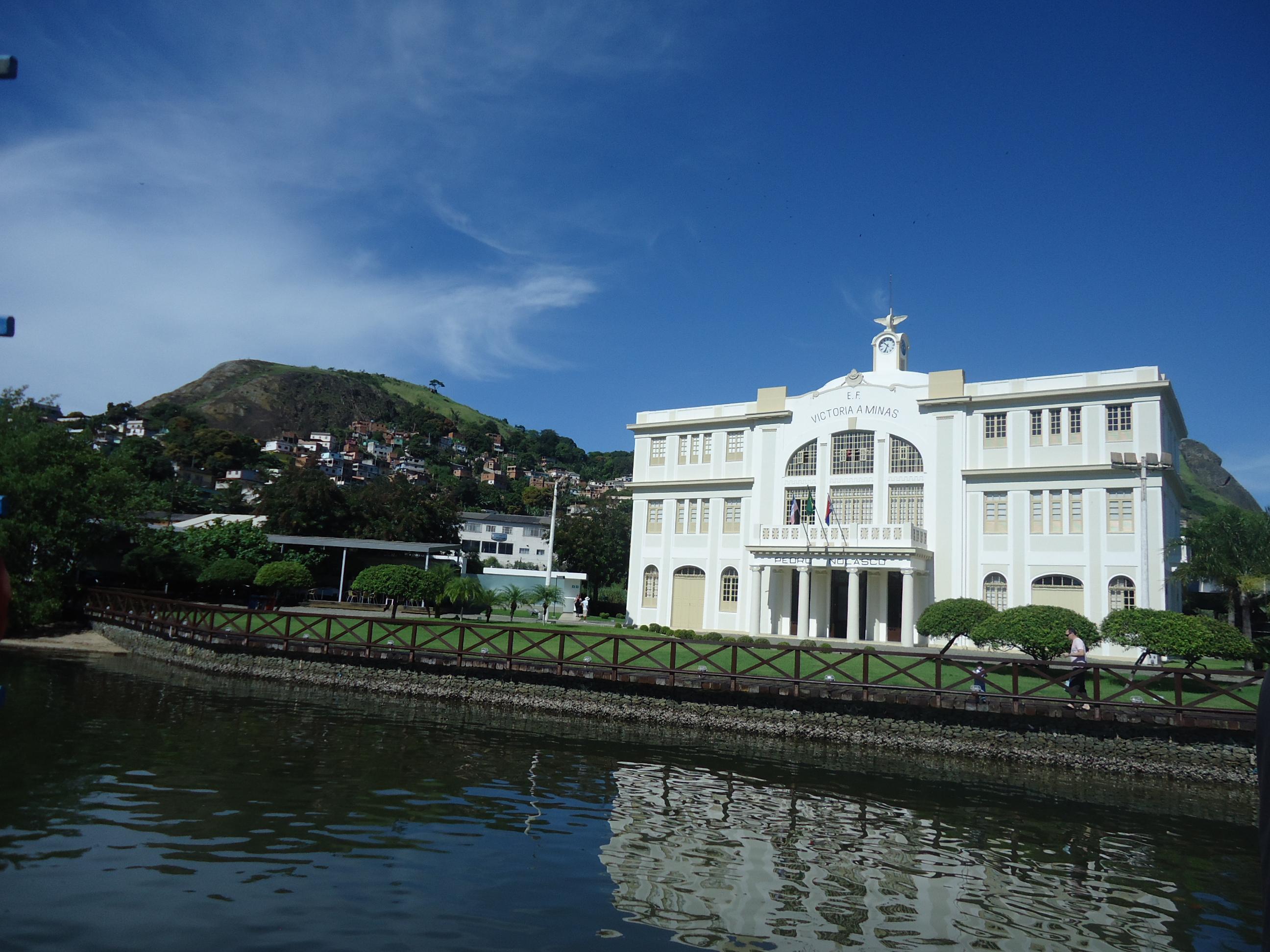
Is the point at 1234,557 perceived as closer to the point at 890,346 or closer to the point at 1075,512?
the point at 1075,512

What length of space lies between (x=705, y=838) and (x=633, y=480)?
3622 centimetres

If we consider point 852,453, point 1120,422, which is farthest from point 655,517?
point 1120,422

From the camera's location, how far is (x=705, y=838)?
1048 centimetres

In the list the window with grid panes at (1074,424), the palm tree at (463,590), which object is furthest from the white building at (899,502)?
the palm tree at (463,590)

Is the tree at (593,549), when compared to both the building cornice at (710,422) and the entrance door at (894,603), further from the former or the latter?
the entrance door at (894,603)

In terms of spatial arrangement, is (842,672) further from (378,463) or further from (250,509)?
(378,463)

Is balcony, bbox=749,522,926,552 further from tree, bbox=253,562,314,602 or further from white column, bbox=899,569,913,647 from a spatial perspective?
tree, bbox=253,562,314,602

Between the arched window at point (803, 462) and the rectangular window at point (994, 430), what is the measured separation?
7625mm

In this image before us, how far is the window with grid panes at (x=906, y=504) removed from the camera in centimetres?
3781

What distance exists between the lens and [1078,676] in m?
18.8

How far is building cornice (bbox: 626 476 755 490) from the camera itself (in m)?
41.9

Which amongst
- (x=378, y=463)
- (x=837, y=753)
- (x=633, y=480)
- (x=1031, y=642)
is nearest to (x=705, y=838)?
(x=837, y=753)

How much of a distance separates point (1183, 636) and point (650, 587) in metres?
26.3

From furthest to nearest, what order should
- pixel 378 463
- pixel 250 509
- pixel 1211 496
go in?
pixel 1211 496, pixel 378 463, pixel 250 509
